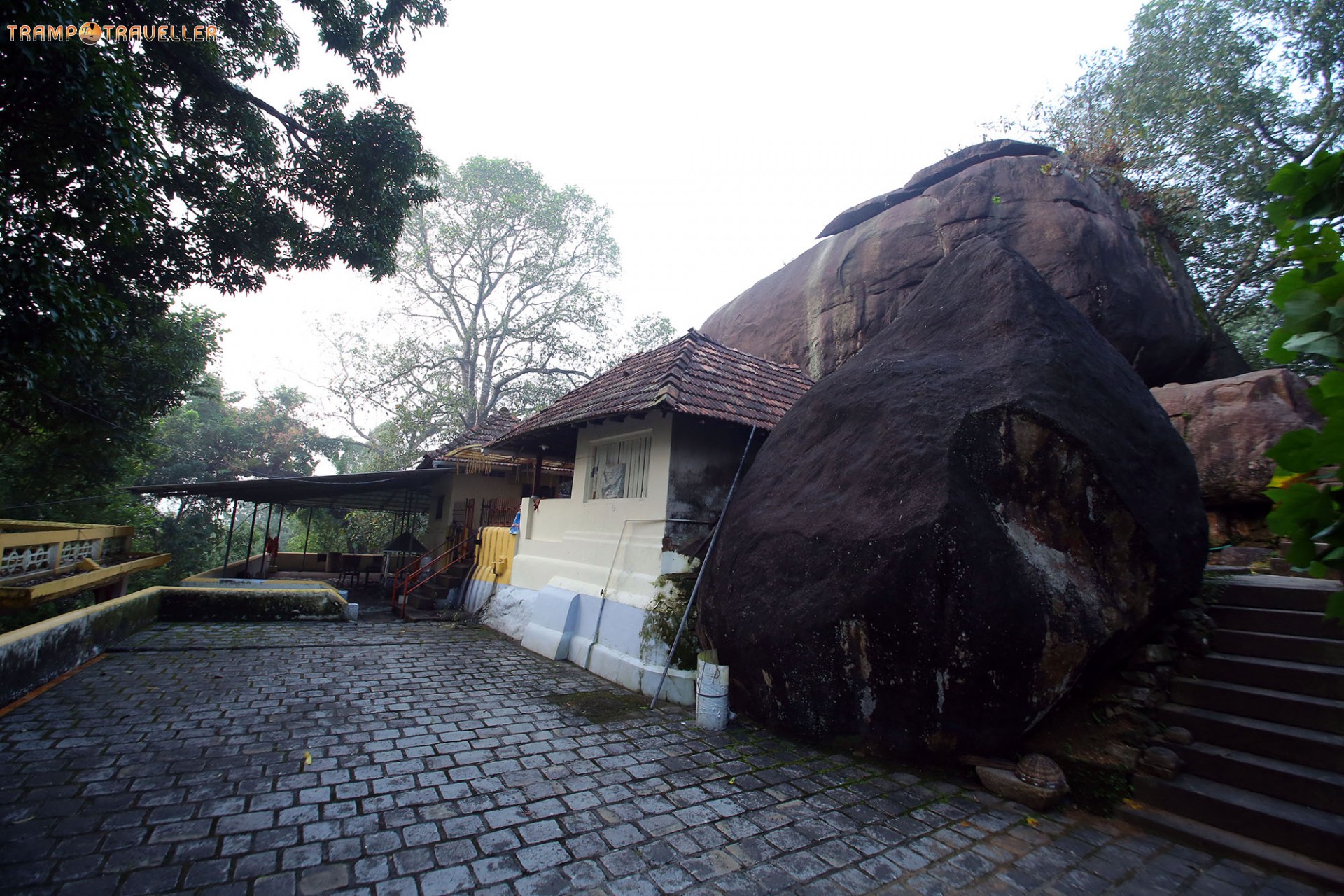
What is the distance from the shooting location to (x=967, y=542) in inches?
160

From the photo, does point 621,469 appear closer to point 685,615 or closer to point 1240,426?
point 685,615

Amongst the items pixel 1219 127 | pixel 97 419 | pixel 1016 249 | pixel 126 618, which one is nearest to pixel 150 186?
pixel 97 419

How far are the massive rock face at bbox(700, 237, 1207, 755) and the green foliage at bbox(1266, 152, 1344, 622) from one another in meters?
2.65

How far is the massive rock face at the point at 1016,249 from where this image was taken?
10.4 m

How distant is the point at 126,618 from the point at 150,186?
559 cm

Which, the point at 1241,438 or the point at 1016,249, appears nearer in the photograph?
the point at 1241,438

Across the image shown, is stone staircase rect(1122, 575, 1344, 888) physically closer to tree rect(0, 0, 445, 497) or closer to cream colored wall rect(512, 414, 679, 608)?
cream colored wall rect(512, 414, 679, 608)

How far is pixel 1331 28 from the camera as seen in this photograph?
11547mm

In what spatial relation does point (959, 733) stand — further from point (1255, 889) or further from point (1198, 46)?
point (1198, 46)

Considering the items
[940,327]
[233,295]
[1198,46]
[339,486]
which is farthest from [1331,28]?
[339,486]

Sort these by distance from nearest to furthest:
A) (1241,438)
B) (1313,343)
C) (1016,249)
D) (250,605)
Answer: (1313,343) → (1241,438) → (1016,249) → (250,605)

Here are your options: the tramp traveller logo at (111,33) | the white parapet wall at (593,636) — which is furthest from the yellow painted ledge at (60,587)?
the white parapet wall at (593,636)

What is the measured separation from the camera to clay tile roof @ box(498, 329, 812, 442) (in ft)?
23.2

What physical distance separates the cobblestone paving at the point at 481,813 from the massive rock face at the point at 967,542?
65cm
